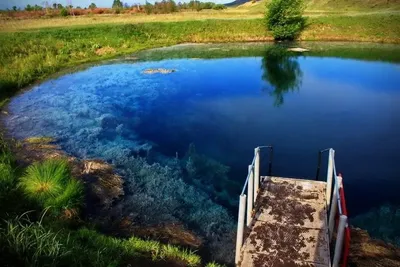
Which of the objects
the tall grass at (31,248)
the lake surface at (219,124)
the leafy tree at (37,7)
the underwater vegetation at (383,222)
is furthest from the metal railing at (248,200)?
the leafy tree at (37,7)

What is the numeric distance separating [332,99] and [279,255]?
55.2 feet

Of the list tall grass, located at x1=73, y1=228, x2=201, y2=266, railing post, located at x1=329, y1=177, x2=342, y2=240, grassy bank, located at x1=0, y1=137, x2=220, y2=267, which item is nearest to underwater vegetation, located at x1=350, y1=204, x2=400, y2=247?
railing post, located at x1=329, y1=177, x2=342, y2=240

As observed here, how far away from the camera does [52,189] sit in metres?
9.57

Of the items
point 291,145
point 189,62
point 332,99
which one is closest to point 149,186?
point 291,145

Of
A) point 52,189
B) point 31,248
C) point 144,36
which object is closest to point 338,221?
point 31,248

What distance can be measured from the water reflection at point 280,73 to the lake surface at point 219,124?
169mm

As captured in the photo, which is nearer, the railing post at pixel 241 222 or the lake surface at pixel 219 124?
the railing post at pixel 241 222

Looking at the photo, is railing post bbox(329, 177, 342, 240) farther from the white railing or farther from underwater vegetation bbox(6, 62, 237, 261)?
underwater vegetation bbox(6, 62, 237, 261)

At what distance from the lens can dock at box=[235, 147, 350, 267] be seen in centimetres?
723

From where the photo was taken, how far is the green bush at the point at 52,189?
365 inches

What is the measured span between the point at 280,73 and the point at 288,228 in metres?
23.6

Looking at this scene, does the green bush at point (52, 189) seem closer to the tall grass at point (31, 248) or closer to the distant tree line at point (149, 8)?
the tall grass at point (31, 248)

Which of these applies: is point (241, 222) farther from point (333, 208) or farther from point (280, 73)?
point (280, 73)

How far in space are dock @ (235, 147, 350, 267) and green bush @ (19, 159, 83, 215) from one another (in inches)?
201
